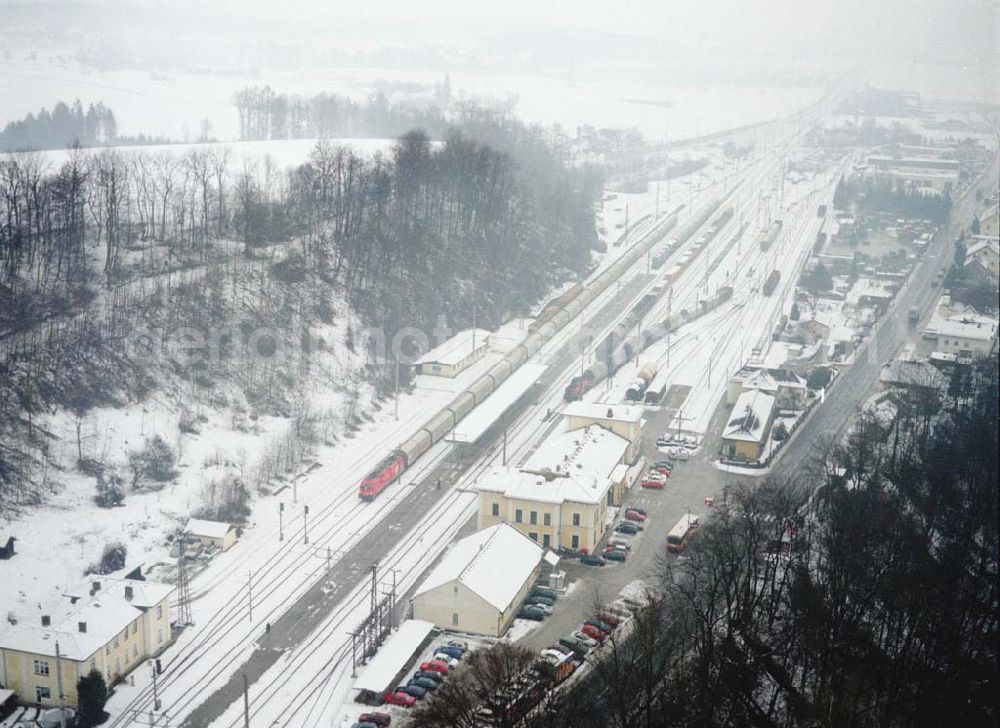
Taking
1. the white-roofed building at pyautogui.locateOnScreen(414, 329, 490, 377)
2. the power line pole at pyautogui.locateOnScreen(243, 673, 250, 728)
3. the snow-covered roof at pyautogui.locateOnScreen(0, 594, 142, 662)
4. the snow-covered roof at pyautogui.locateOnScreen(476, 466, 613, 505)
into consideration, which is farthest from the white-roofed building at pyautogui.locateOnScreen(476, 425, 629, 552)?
the white-roofed building at pyautogui.locateOnScreen(414, 329, 490, 377)

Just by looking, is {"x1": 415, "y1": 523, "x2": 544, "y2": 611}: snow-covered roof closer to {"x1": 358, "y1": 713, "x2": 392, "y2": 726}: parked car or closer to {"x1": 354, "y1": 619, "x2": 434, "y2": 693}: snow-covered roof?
{"x1": 354, "y1": 619, "x2": 434, "y2": 693}: snow-covered roof

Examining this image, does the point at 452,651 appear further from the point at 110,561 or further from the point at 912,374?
the point at 912,374

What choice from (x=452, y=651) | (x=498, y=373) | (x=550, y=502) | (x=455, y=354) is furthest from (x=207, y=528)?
(x=455, y=354)

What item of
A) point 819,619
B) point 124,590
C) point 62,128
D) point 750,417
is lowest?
point 819,619

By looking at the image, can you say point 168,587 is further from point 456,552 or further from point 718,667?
point 718,667

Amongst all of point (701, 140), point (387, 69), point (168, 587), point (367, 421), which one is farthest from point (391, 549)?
point (701, 140)

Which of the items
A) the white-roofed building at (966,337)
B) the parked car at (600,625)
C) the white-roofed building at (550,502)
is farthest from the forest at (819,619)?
the white-roofed building at (966,337)
